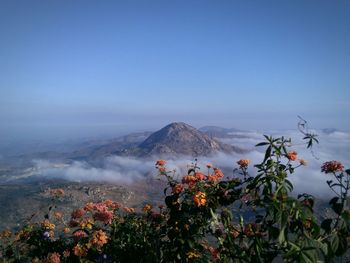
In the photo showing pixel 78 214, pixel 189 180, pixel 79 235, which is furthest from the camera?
pixel 78 214

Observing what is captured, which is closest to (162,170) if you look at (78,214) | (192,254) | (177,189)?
(177,189)

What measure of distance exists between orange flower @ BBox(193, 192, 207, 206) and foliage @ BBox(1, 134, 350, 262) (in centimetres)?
2

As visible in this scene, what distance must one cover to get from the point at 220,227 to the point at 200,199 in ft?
2.94

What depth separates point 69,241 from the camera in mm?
9133

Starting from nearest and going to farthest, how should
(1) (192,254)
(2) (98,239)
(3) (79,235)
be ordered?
1. (1) (192,254)
2. (2) (98,239)
3. (3) (79,235)

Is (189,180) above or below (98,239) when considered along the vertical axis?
above

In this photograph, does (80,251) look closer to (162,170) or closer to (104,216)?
(104,216)

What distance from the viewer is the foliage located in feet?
18.7

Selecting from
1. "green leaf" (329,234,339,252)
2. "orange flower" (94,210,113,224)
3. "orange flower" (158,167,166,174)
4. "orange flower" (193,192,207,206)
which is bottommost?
"orange flower" (94,210,113,224)

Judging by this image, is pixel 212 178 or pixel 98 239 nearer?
pixel 98 239

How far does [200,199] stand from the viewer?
7.17 m

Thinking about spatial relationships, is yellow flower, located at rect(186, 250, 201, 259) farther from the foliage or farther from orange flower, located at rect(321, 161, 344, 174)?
orange flower, located at rect(321, 161, 344, 174)

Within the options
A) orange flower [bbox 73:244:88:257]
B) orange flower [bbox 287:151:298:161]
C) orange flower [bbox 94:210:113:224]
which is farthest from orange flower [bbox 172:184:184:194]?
orange flower [bbox 287:151:298:161]

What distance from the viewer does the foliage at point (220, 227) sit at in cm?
570
